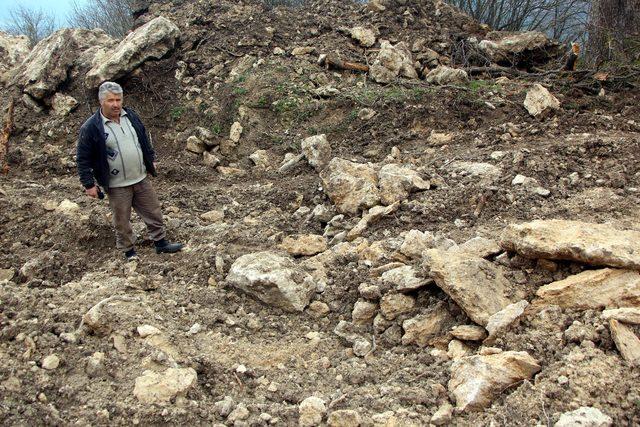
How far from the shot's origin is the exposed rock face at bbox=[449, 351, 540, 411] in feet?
7.61

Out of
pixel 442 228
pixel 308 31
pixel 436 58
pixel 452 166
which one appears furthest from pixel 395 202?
pixel 308 31

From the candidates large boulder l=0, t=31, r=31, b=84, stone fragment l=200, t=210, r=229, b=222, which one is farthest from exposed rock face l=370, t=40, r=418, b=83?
large boulder l=0, t=31, r=31, b=84

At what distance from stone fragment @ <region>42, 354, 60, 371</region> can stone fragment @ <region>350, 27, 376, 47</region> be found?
6875 mm

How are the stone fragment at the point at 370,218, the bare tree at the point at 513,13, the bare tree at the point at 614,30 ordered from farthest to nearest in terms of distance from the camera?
the bare tree at the point at 513,13 < the bare tree at the point at 614,30 < the stone fragment at the point at 370,218

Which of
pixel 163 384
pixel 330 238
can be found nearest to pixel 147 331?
pixel 163 384

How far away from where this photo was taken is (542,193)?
4270 millimetres

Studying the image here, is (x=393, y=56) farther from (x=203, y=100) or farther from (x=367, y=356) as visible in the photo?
(x=367, y=356)

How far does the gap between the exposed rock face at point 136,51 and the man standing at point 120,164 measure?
405 centimetres

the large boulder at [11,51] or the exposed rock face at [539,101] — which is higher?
the large boulder at [11,51]

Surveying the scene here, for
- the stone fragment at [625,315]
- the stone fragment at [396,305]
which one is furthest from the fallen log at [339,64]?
the stone fragment at [625,315]

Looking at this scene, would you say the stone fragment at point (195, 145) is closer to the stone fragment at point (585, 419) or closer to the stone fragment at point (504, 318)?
the stone fragment at point (504, 318)

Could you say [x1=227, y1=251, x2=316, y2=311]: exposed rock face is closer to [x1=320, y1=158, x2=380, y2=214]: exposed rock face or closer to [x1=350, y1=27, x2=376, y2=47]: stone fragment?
[x1=320, y1=158, x2=380, y2=214]: exposed rock face

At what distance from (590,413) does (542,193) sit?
2.56 meters

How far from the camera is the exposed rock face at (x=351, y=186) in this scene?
14.7ft
